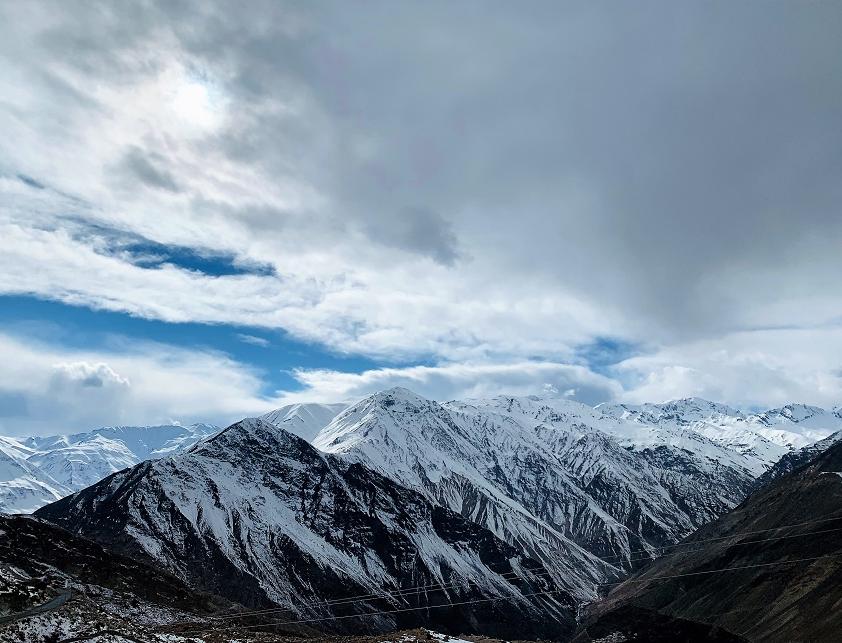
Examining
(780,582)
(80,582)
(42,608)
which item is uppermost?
(42,608)

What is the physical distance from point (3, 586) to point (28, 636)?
26.5 m

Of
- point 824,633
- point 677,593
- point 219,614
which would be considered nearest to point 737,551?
point 677,593

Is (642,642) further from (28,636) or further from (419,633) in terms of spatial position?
(28,636)

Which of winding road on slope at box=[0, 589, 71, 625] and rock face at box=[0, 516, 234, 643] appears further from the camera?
rock face at box=[0, 516, 234, 643]

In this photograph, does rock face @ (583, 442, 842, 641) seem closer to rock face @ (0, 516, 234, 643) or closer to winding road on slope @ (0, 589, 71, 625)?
rock face @ (0, 516, 234, 643)

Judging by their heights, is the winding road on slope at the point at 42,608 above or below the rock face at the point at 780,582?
above

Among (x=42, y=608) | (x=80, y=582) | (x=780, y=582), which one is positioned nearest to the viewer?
(x=42, y=608)

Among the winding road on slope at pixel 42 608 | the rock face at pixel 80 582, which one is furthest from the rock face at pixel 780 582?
the winding road on slope at pixel 42 608

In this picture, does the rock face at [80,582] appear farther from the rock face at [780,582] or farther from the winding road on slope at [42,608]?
the rock face at [780,582]

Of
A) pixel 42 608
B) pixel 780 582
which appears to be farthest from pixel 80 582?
pixel 780 582

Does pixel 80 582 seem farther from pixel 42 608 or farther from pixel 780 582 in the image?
pixel 780 582

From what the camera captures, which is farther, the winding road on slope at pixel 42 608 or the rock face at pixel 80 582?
the rock face at pixel 80 582

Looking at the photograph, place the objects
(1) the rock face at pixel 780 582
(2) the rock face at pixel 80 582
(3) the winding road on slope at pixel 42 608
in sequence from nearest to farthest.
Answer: (3) the winding road on slope at pixel 42 608 < (2) the rock face at pixel 80 582 < (1) the rock face at pixel 780 582

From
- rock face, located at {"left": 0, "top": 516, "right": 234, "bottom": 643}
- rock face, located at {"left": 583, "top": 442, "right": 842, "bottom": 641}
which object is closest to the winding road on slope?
rock face, located at {"left": 0, "top": 516, "right": 234, "bottom": 643}
